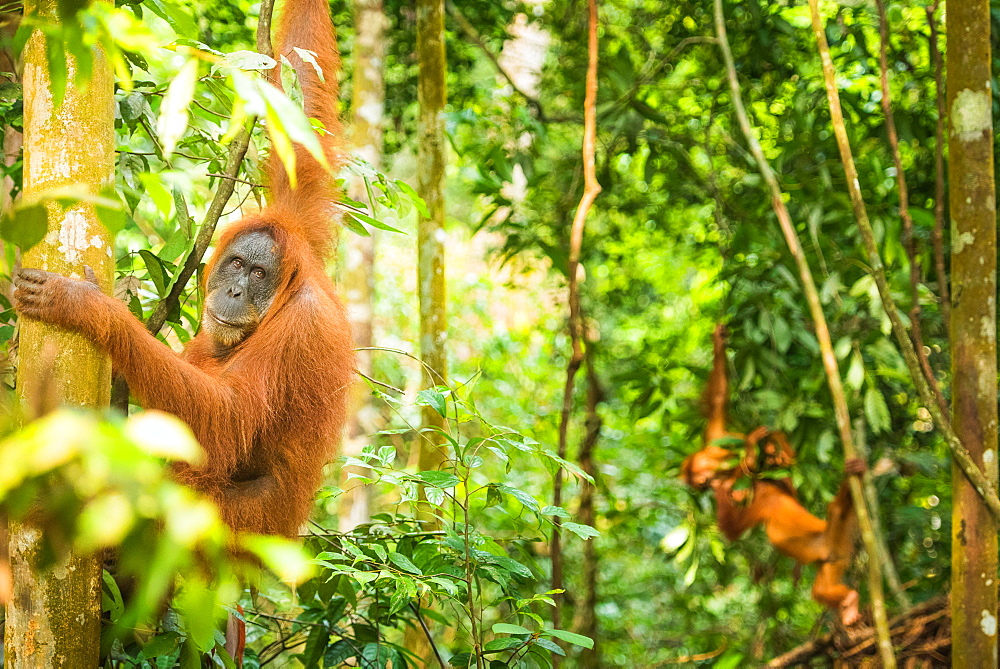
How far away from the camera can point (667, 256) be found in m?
6.45

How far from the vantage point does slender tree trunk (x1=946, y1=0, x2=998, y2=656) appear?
2641 mm

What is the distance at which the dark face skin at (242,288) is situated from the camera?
2.44 meters

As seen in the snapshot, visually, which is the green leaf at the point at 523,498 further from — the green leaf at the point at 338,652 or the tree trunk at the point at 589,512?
the tree trunk at the point at 589,512

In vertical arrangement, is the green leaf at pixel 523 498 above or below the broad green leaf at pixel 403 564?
above

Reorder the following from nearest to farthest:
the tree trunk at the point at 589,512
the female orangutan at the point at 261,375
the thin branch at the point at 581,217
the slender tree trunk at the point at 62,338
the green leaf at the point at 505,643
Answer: the slender tree trunk at the point at 62,338
the female orangutan at the point at 261,375
the green leaf at the point at 505,643
the thin branch at the point at 581,217
the tree trunk at the point at 589,512

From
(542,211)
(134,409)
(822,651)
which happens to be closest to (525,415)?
(542,211)

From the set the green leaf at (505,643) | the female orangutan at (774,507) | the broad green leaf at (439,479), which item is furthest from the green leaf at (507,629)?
the female orangutan at (774,507)

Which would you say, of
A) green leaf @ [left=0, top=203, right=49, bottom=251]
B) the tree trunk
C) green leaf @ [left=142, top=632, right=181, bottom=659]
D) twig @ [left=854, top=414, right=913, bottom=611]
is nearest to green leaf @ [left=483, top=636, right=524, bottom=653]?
green leaf @ [left=142, top=632, right=181, bottom=659]

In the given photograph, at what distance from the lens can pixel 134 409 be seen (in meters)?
2.69

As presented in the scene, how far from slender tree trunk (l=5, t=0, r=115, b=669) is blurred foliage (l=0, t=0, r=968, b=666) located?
1.76 feet

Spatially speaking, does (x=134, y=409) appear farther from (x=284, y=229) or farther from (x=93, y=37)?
(x=93, y=37)

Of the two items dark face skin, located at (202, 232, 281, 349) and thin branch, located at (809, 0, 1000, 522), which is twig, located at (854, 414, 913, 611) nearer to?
thin branch, located at (809, 0, 1000, 522)

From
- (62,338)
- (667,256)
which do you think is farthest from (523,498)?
(667,256)

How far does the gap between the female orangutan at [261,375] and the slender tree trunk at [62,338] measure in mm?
218
